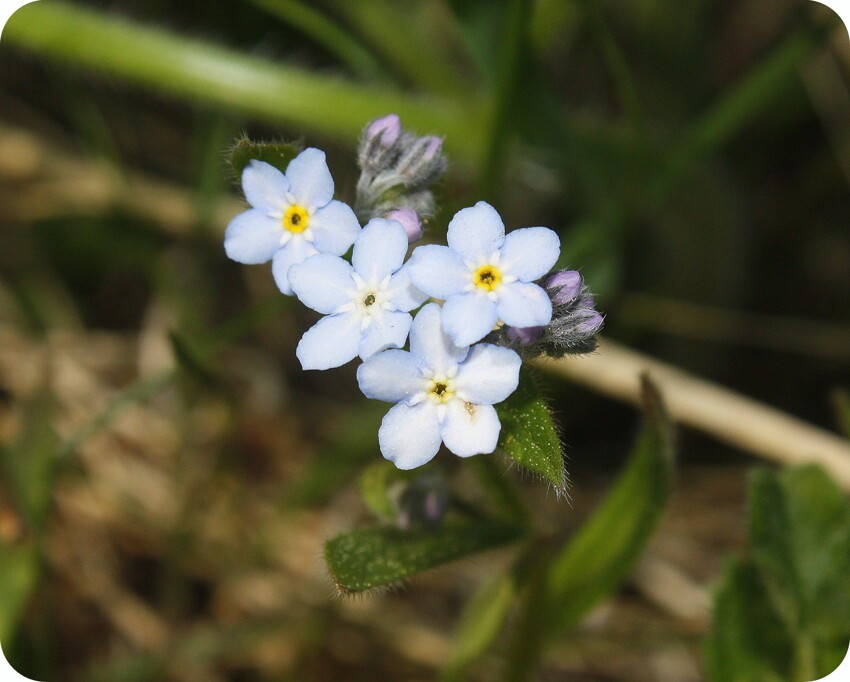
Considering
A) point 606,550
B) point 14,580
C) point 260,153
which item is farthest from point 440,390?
point 14,580

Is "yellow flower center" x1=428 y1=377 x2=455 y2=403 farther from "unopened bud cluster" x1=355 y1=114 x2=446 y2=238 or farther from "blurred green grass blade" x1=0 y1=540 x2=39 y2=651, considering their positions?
"blurred green grass blade" x1=0 y1=540 x2=39 y2=651

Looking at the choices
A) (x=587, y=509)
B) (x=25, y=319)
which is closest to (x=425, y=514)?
(x=587, y=509)

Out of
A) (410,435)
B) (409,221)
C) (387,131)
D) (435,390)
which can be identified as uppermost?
(387,131)

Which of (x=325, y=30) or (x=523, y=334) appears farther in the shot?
(x=325, y=30)

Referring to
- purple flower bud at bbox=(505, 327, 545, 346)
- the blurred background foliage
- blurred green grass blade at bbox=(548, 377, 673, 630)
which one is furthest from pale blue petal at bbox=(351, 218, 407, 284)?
blurred green grass blade at bbox=(548, 377, 673, 630)

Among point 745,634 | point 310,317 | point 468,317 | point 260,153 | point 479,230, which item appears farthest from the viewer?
point 310,317

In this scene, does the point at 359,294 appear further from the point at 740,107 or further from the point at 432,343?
the point at 740,107
